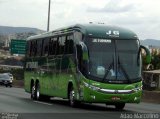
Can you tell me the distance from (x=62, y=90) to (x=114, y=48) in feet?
12.4

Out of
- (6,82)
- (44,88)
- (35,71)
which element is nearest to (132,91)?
(44,88)

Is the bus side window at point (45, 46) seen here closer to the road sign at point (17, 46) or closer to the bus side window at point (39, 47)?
the bus side window at point (39, 47)

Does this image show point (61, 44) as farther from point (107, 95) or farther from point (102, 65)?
point (107, 95)

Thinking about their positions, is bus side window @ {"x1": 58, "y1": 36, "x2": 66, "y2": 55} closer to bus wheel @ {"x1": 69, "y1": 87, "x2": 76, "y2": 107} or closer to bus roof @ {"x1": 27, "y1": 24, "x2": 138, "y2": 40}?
bus roof @ {"x1": 27, "y1": 24, "x2": 138, "y2": 40}

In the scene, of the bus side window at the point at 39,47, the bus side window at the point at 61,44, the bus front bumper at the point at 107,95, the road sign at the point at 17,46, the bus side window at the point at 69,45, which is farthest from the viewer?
the road sign at the point at 17,46

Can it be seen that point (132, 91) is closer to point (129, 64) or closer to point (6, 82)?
point (129, 64)

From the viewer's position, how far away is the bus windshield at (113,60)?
2122 centimetres

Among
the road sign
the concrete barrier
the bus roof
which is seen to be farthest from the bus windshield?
the road sign

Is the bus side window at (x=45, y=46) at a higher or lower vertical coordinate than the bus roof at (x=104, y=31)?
lower

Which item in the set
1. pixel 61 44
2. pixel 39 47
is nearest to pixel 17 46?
pixel 39 47

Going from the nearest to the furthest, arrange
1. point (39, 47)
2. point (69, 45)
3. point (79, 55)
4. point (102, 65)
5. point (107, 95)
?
point (107, 95) < point (102, 65) < point (79, 55) < point (69, 45) < point (39, 47)

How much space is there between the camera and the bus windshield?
21219 millimetres

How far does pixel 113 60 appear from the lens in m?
21.5

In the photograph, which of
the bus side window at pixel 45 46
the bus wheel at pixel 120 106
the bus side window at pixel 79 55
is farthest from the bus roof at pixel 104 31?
the bus side window at pixel 45 46
